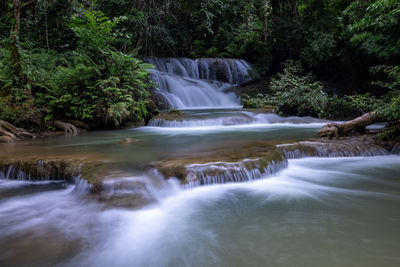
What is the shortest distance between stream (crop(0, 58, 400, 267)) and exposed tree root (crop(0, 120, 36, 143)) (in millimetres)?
1972

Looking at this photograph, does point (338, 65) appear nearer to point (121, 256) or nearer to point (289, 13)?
point (289, 13)

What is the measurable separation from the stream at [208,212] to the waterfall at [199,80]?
9.43 meters

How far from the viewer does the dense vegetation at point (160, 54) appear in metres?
7.29

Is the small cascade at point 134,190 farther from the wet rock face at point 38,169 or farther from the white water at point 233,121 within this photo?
the white water at point 233,121

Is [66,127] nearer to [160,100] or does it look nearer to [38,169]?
[38,169]

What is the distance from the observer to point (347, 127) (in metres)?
6.06

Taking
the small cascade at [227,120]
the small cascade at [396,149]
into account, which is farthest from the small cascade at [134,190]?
the small cascade at [227,120]

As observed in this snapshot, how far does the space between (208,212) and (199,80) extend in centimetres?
1354

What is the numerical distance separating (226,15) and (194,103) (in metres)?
5.48

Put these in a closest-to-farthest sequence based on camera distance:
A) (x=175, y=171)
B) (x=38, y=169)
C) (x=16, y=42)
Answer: (x=175, y=171) < (x=38, y=169) < (x=16, y=42)

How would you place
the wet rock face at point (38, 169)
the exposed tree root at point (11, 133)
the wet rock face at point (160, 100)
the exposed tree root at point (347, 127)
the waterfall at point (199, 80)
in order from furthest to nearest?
the waterfall at point (199, 80), the wet rock face at point (160, 100), the exposed tree root at point (11, 133), the exposed tree root at point (347, 127), the wet rock face at point (38, 169)

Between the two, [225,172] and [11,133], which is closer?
[225,172]

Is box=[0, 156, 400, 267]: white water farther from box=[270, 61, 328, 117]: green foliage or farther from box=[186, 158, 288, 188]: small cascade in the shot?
box=[270, 61, 328, 117]: green foliage

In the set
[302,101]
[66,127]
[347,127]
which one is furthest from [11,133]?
[302,101]
